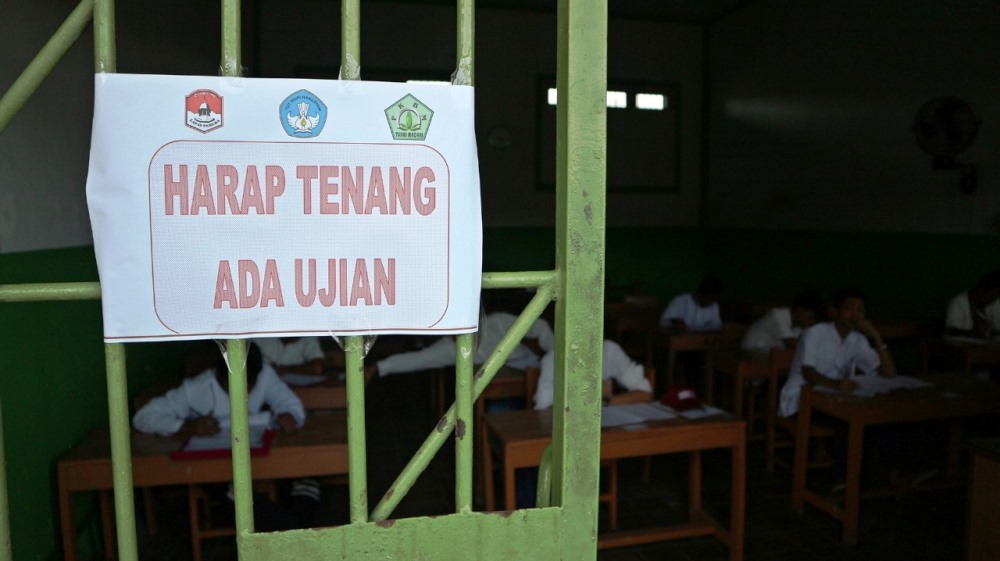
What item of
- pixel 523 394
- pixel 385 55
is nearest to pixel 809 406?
pixel 523 394

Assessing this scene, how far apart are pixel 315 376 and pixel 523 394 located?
116 cm

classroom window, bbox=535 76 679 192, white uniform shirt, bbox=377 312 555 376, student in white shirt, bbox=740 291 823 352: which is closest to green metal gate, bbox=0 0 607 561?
white uniform shirt, bbox=377 312 555 376

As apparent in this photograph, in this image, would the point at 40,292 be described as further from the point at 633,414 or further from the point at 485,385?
the point at 633,414

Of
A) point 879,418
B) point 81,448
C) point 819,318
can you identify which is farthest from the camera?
point 819,318

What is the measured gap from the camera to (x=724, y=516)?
10.7ft

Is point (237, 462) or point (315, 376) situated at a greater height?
point (237, 462)

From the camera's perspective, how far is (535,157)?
805 centimetres

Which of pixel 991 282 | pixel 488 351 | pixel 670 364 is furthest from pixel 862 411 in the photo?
pixel 991 282

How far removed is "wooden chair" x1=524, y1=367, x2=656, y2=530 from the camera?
10.2ft

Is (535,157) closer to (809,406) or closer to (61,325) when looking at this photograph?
(809,406)

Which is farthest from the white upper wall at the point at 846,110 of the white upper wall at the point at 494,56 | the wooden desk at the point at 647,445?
the wooden desk at the point at 647,445

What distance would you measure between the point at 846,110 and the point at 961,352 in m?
2.71

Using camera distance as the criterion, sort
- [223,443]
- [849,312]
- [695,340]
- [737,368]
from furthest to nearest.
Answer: [695,340], [737,368], [849,312], [223,443]

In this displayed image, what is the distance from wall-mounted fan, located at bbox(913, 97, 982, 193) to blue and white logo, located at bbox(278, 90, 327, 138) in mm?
5430
